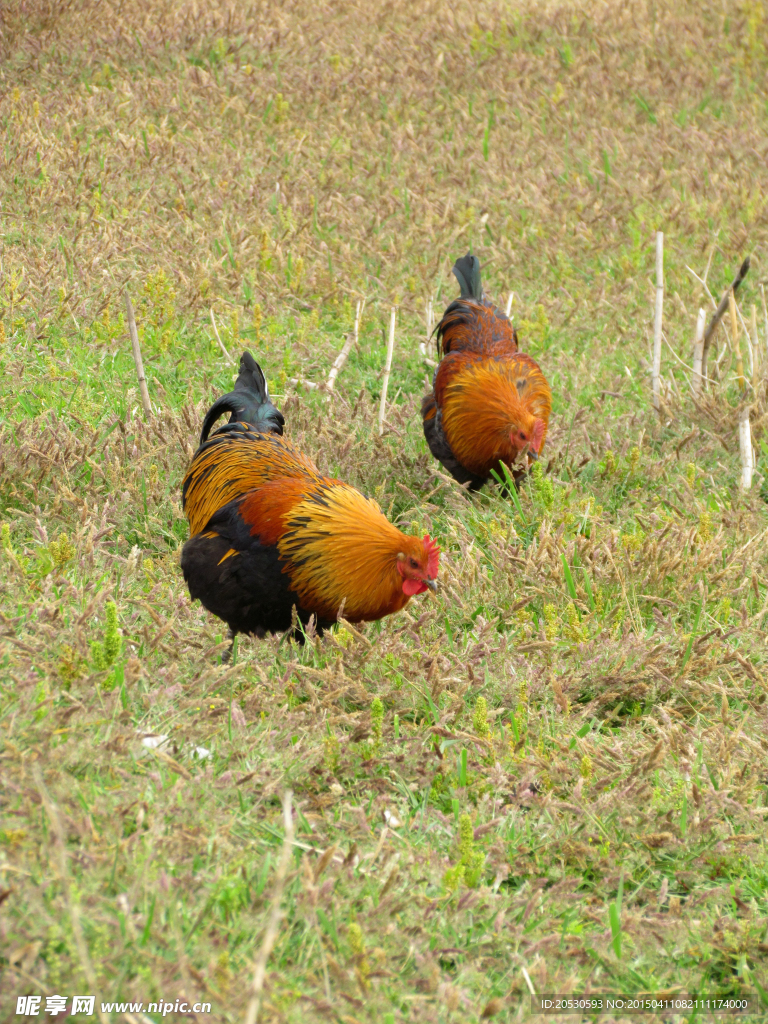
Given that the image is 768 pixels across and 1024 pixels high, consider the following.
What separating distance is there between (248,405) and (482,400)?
1.49 meters

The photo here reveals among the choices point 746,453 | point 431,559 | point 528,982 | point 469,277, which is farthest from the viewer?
point 469,277

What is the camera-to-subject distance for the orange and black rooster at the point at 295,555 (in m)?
3.68

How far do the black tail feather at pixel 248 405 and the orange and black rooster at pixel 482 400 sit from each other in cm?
124

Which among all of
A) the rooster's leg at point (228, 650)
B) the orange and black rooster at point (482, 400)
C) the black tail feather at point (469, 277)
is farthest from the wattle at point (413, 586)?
the black tail feather at point (469, 277)

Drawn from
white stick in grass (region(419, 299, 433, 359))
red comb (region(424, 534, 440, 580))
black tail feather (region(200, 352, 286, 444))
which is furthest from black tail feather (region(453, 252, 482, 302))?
red comb (region(424, 534, 440, 580))

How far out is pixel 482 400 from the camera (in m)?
5.61

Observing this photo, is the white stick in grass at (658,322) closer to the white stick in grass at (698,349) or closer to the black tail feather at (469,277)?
the white stick in grass at (698,349)

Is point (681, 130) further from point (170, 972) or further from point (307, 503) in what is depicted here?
point (170, 972)

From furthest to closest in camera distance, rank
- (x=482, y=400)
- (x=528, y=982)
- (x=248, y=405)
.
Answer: (x=482, y=400), (x=248, y=405), (x=528, y=982)

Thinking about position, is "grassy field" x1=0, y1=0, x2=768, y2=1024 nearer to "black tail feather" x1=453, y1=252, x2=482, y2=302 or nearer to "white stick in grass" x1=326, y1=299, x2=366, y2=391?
"white stick in grass" x1=326, y1=299, x2=366, y2=391

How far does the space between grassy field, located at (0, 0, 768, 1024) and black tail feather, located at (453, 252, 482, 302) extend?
2.50 ft

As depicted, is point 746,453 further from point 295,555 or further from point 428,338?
point 295,555

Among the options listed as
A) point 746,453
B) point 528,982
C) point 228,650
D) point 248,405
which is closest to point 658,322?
point 746,453

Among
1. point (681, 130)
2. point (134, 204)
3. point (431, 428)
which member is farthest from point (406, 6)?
point (431, 428)
